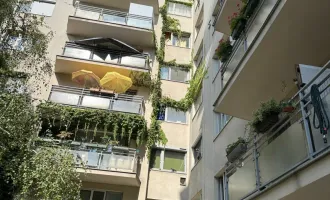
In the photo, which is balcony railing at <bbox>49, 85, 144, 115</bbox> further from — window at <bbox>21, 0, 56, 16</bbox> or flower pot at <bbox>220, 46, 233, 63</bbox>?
flower pot at <bbox>220, 46, 233, 63</bbox>

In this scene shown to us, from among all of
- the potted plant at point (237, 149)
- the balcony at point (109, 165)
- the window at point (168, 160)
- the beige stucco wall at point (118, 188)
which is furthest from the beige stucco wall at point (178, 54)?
the potted plant at point (237, 149)

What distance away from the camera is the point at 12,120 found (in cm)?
1021

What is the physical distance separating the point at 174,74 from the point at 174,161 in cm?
588

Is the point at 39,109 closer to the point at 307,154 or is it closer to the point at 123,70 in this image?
the point at 123,70

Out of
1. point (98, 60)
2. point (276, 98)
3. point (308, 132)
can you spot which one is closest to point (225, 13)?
point (276, 98)

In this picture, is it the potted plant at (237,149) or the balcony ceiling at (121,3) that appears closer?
the potted plant at (237,149)

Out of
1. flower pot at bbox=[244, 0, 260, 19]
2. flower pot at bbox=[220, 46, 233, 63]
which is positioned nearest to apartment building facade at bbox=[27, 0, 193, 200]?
flower pot at bbox=[220, 46, 233, 63]

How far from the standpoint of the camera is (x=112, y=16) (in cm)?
1988

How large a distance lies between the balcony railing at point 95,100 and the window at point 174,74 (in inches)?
122

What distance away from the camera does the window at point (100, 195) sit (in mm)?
15086

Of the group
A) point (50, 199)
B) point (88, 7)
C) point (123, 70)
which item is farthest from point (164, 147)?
point (88, 7)

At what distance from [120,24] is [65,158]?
985 centimetres

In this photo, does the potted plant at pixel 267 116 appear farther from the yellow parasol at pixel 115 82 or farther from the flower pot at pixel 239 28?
the yellow parasol at pixel 115 82

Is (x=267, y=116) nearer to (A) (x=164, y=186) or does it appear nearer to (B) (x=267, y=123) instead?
(B) (x=267, y=123)
